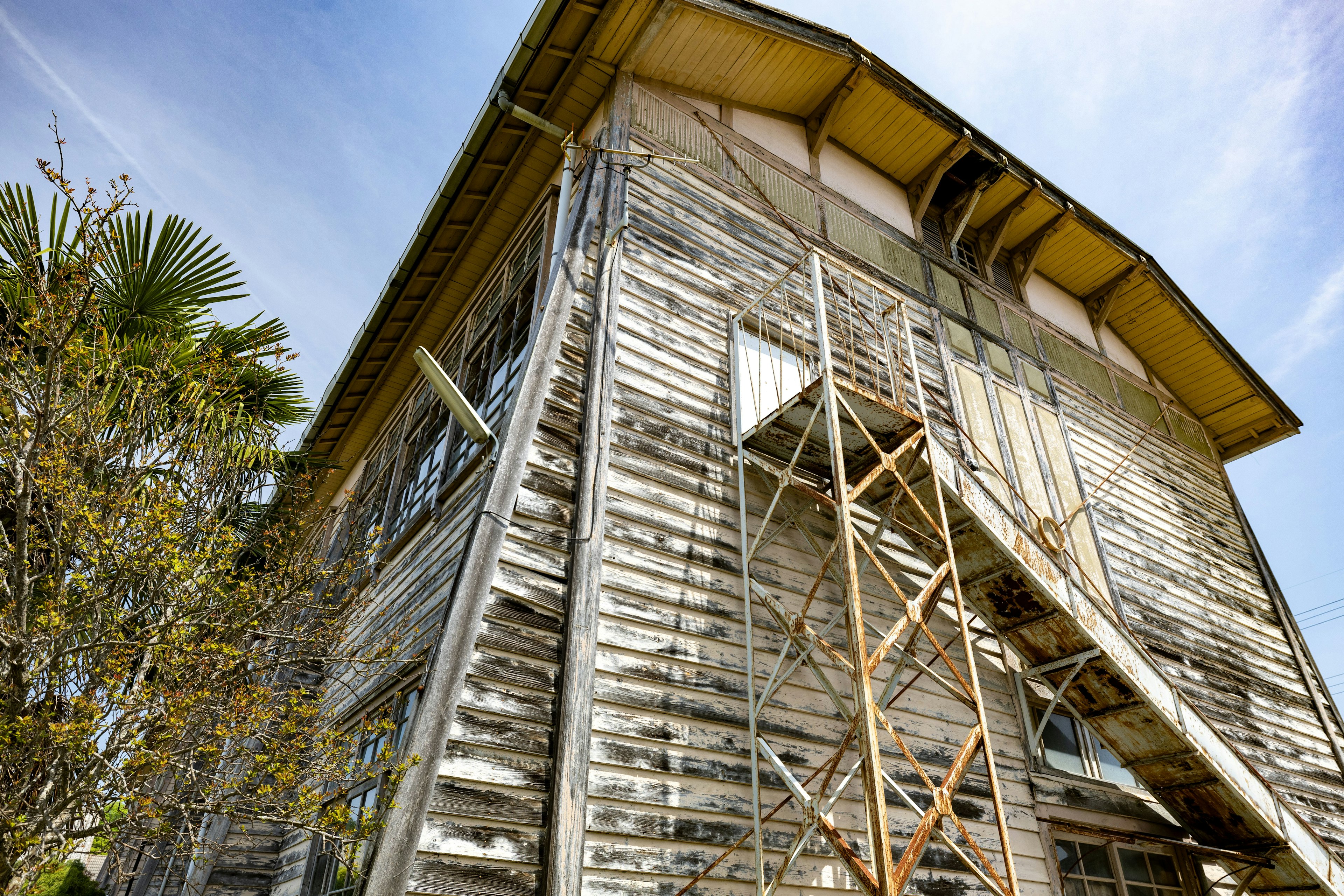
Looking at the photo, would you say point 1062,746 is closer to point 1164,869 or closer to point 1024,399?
point 1164,869

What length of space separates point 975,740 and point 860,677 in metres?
1.00

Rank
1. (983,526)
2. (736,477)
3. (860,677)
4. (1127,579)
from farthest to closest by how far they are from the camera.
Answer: (1127,579) < (736,477) < (983,526) < (860,677)

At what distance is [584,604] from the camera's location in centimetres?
488

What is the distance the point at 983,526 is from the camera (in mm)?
5738

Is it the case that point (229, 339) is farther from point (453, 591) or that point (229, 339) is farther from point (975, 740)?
point (975, 740)

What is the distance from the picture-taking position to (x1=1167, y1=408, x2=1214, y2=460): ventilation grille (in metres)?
13.1

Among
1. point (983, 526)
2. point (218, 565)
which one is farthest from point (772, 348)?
point (218, 565)

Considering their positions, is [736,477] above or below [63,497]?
above

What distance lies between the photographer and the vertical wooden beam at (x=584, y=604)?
4145 millimetres

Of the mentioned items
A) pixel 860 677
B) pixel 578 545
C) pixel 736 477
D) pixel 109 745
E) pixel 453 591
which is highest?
pixel 736 477

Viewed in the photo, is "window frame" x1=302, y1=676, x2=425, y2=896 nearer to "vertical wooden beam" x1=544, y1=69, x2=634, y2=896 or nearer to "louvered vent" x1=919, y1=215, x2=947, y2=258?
"vertical wooden beam" x1=544, y1=69, x2=634, y2=896

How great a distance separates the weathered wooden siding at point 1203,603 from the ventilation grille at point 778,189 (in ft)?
14.7

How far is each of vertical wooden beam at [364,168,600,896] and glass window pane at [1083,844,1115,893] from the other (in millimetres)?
5350

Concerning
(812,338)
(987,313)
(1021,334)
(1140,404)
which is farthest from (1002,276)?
(812,338)
